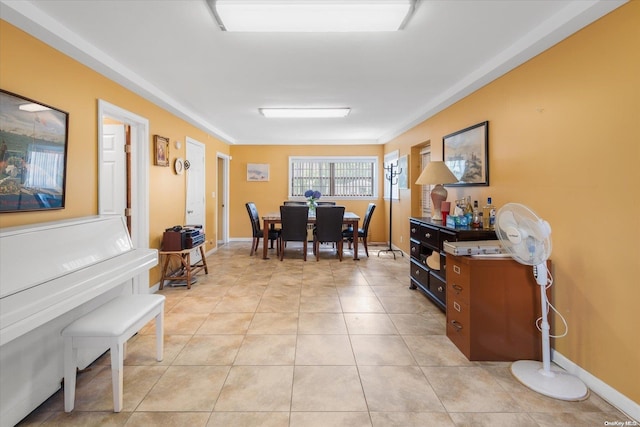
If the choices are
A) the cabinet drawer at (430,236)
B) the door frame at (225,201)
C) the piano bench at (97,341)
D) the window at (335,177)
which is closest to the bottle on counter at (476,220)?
the cabinet drawer at (430,236)

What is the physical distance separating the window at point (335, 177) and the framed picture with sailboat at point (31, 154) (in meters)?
5.02

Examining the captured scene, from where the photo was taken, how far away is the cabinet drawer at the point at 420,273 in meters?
3.23

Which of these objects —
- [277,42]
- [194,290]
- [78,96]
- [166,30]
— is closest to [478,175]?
[277,42]

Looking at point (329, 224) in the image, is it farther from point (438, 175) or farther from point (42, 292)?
point (42, 292)

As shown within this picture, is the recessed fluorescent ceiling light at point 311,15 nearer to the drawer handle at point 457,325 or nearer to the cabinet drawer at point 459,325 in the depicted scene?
the cabinet drawer at point 459,325

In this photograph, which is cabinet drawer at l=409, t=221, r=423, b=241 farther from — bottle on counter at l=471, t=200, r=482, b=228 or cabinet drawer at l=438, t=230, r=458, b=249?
bottle on counter at l=471, t=200, r=482, b=228

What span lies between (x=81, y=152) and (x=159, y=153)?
1.27m

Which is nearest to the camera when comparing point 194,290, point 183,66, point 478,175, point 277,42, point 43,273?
point 43,273

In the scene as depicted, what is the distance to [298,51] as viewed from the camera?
8.28ft

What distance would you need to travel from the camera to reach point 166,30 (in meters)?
2.19

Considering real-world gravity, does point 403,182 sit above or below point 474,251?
above

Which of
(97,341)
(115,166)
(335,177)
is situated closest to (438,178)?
(97,341)

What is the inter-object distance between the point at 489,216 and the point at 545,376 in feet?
4.50

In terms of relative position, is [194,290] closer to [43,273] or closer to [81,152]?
[81,152]
